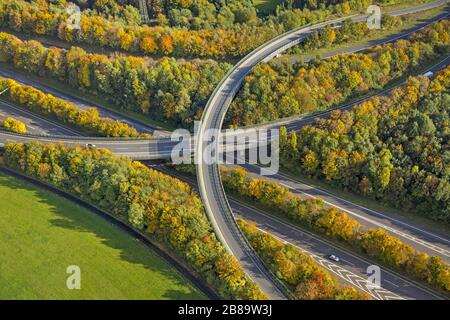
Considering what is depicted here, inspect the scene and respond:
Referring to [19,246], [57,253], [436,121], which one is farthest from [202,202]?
[436,121]

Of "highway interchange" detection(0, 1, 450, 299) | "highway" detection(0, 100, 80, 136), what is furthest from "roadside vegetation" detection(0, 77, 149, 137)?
"highway interchange" detection(0, 1, 450, 299)

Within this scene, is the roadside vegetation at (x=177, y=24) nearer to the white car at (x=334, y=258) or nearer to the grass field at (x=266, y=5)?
the grass field at (x=266, y=5)

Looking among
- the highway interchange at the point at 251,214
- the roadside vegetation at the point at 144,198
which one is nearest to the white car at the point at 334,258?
the highway interchange at the point at 251,214

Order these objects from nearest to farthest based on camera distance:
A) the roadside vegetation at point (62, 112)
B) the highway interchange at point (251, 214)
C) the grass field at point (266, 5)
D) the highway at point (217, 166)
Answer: the highway at point (217, 166), the highway interchange at point (251, 214), the roadside vegetation at point (62, 112), the grass field at point (266, 5)

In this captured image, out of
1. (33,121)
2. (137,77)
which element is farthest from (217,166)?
(33,121)

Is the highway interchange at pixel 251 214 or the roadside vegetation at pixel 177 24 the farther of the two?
the roadside vegetation at pixel 177 24

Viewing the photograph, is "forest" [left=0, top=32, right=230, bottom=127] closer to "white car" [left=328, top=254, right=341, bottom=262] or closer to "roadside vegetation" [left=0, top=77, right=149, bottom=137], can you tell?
"roadside vegetation" [left=0, top=77, right=149, bottom=137]

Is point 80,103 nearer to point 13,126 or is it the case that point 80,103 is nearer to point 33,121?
point 33,121
